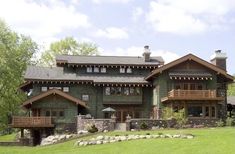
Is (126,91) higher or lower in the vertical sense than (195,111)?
higher

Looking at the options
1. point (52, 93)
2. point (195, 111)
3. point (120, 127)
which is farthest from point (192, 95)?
point (52, 93)

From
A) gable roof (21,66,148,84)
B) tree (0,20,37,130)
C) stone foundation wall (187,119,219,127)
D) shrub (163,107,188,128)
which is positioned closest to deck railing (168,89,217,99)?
shrub (163,107,188,128)

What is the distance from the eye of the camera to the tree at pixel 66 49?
75.9m

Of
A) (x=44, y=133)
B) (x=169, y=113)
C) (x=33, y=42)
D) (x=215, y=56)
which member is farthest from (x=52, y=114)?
(x=33, y=42)

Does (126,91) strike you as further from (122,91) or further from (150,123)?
(150,123)

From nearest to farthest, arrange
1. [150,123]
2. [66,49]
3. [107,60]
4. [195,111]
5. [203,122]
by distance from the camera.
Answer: [150,123]
[203,122]
[195,111]
[107,60]
[66,49]

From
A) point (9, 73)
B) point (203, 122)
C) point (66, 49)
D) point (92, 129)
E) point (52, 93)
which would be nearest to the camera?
point (92, 129)

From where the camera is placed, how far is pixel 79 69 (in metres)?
52.6

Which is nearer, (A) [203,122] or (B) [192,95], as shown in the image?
(A) [203,122]

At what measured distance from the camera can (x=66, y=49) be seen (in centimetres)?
7781

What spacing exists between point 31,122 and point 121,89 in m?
11.0

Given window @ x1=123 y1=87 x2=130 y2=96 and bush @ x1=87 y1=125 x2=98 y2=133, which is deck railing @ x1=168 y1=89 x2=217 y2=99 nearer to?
window @ x1=123 y1=87 x2=130 y2=96

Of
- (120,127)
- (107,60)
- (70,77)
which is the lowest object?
(120,127)

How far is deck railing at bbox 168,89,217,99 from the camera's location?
1804 inches
